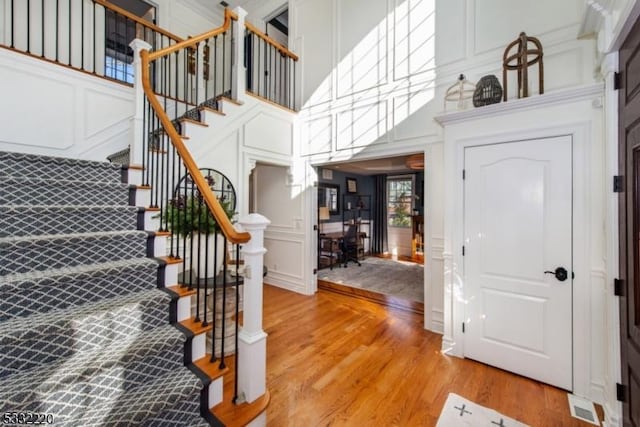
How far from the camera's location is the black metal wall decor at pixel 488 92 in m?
2.58

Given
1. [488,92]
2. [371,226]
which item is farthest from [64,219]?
[371,226]

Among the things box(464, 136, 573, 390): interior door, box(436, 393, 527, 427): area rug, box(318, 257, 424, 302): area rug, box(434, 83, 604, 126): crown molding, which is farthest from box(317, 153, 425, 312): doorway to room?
box(436, 393, 527, 427): area rug

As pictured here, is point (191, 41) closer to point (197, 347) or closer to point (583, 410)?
point (197, 347)

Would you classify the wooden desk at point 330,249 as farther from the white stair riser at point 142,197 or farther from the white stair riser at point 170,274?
the white stair riser at point 170,274

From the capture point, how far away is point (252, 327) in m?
1.64

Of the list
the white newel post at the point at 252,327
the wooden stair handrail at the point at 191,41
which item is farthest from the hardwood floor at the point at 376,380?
the wooden stair handrail at the point at 191,41

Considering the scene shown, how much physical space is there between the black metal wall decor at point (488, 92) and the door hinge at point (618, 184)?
1.21m

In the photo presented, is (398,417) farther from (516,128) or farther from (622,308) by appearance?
(516,128)

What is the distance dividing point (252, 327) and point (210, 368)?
346 mm

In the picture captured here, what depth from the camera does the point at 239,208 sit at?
370cm

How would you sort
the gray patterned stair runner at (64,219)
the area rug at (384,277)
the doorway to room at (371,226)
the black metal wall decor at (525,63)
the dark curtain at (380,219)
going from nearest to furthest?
the gray patterned stair runner at (64,219) < the black metal wall decor at (525,63) < the area rug at (384,277) < the doorway to room at (371,226) < the dark curtain at (380,219)

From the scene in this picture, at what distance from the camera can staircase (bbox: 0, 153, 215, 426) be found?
1269 millimetres

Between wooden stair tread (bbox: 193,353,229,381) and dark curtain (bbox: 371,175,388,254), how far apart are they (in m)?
6.88

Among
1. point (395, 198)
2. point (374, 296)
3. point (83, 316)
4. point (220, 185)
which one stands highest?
point (395, 198)
